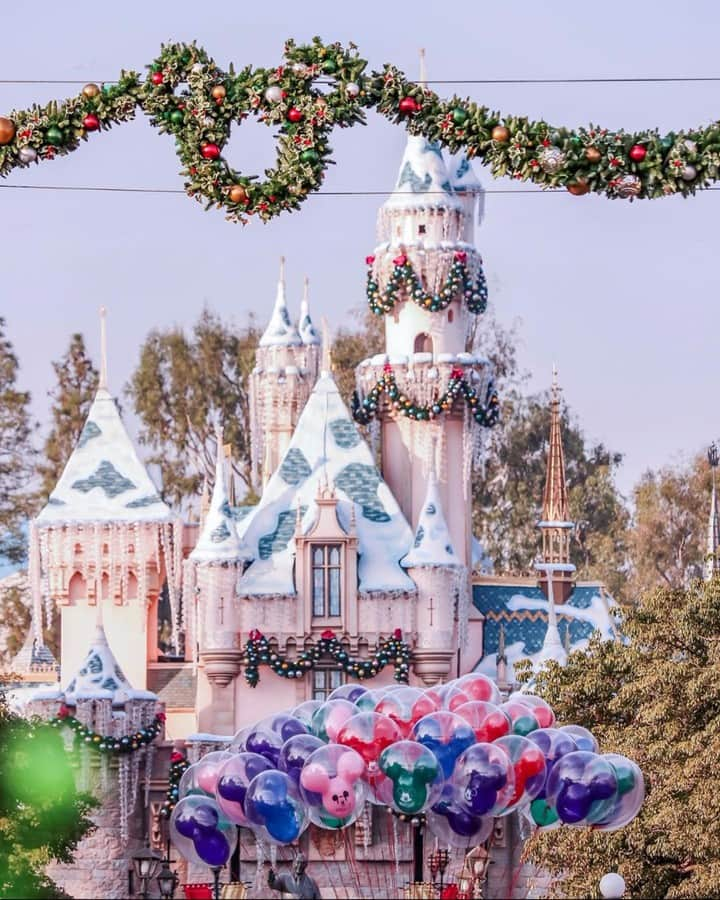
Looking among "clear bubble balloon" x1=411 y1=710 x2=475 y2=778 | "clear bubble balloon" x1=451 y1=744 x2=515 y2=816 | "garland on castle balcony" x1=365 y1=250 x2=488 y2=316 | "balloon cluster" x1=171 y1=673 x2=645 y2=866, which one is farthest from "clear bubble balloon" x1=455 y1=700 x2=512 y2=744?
"garland on castle balcony" x1=365 y1=250 x2=488 y2=316

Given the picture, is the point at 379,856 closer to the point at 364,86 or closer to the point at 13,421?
the point at 13,421

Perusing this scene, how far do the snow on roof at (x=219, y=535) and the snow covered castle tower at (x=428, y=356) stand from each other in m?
2.92

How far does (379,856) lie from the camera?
35.6 metres

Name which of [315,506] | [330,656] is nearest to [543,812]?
[330,656]

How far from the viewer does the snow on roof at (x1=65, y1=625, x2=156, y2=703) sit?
116 ft

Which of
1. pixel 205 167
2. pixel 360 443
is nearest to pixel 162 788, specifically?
pixel 360 443

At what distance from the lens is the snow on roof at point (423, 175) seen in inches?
1531

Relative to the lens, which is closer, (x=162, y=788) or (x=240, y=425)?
(x=162, y=788)

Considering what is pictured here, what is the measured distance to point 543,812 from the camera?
23.2m

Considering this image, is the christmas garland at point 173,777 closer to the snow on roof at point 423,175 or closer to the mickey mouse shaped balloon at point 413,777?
the snow on roof at point 423,175

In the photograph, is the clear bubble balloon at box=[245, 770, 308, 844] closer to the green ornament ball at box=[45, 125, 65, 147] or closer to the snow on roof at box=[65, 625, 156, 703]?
the green ornament ball at box=[45, 125, 65, 147]

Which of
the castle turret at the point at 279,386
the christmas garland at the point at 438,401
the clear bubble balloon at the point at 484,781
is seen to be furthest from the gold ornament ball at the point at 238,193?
the castle turret at the point at 279,386

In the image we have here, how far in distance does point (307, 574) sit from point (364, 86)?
974 inches

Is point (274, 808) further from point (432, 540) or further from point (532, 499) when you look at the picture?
point (532, 499)
